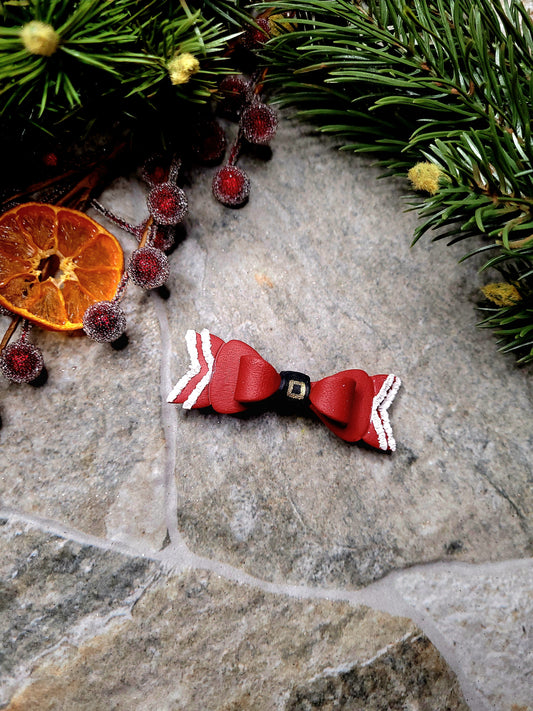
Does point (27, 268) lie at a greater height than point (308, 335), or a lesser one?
lesser

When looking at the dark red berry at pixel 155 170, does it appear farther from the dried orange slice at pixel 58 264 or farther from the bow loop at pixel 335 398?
the bow loop at pixel 335 398

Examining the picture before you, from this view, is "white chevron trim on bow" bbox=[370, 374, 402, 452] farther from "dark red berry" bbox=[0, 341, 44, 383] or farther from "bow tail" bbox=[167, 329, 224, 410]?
"dark red berry" bbox=[0, 341, 44, 383]

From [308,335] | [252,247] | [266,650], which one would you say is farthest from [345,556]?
[252,247]

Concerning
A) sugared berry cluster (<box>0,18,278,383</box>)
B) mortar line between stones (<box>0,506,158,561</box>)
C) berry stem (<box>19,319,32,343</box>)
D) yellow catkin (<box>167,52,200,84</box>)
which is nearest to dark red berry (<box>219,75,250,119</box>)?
sugared berry cluster (<box>0,18,278,383</box>)

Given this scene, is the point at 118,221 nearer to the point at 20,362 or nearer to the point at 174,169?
the point at 174,169

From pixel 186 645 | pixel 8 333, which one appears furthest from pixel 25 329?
pixel 186 645

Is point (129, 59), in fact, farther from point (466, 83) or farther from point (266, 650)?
point (266, 650)
